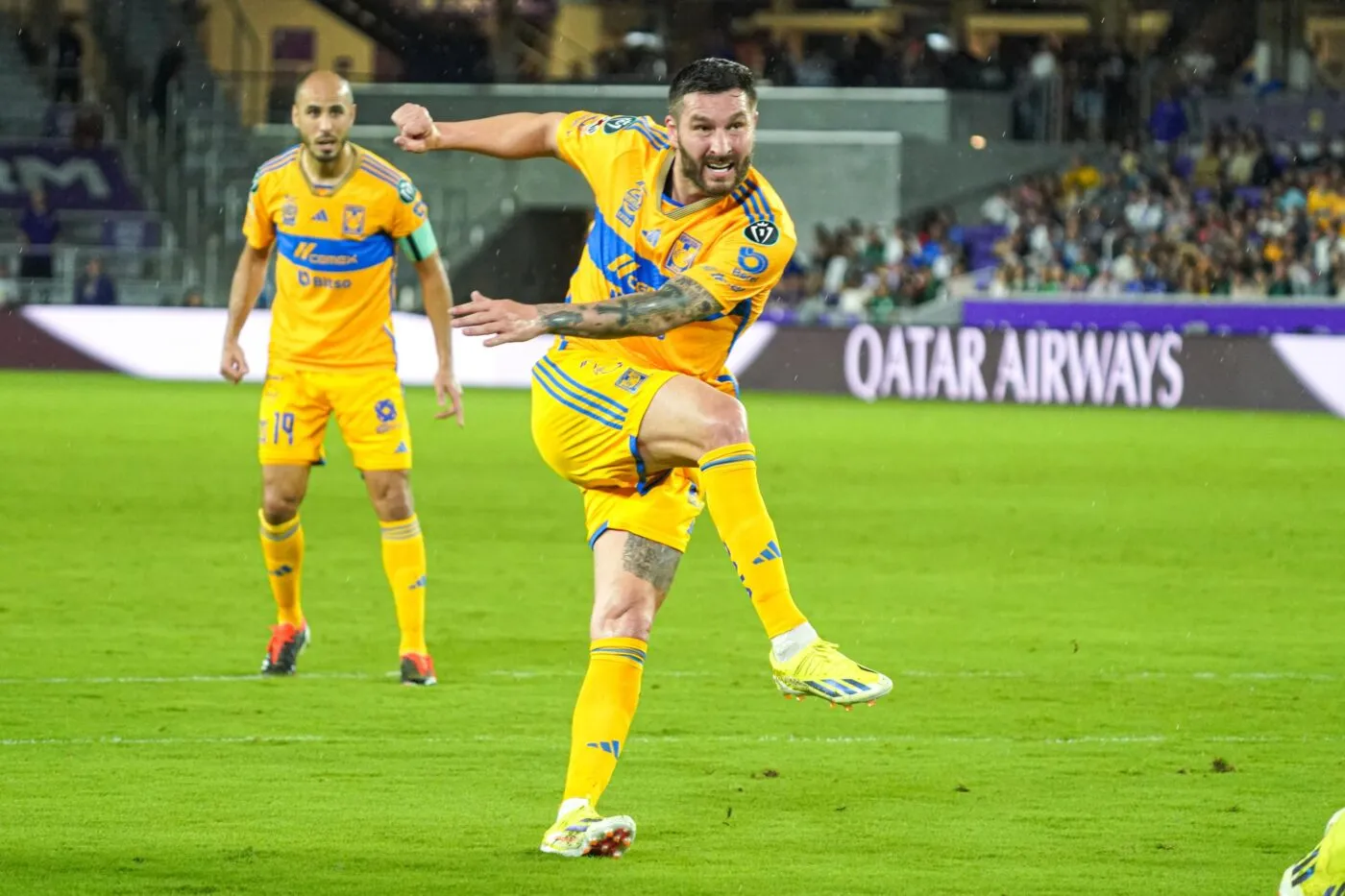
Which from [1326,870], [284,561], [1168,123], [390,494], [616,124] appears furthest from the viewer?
[1168,123]

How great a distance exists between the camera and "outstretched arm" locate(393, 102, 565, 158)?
582 centimetres

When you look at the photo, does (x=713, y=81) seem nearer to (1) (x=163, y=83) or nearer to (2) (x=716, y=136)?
(2) (x=716, y=136)

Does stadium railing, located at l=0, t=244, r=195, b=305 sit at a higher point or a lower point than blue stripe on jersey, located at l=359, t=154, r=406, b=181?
lower

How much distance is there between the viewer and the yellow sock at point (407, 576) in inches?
329

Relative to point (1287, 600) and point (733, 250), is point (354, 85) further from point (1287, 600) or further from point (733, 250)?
point (733, 250)

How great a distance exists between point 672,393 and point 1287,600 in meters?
6.48

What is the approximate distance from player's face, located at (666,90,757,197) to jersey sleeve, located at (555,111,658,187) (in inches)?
13.3

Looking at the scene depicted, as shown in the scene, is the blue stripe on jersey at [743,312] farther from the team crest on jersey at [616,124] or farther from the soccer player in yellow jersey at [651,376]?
the team crest on jersey at [616,124]

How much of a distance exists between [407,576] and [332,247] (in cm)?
128

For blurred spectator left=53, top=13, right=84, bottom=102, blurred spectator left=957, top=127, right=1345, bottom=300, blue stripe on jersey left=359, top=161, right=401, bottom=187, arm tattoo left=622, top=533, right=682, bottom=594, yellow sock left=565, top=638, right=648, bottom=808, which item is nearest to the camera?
yellow sock left=565, top=638, right=648, bottom=808

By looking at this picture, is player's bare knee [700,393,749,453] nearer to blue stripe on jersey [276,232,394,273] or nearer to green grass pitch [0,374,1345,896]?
green grass pitch [0,374,1345,896]

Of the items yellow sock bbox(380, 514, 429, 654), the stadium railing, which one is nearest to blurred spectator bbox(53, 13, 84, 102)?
the stadium railing

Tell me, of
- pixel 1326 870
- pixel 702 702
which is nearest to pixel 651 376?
pixel 1326 870

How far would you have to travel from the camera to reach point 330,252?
8422 millimetres
